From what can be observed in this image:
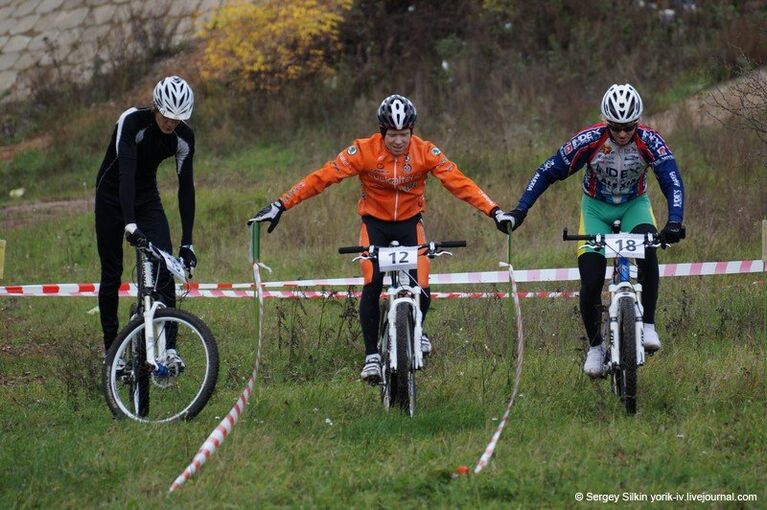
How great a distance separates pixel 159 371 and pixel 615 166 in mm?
3308

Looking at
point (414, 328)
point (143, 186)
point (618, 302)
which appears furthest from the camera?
point (143, 186)

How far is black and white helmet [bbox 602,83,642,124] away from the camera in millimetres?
7766

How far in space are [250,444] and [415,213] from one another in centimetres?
230

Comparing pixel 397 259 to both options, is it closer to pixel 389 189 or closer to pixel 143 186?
pixel 389 189

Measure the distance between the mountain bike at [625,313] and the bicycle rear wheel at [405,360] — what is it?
1116mm

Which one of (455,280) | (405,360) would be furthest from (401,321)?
(455,280)

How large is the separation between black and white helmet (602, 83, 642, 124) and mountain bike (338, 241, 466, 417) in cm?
131

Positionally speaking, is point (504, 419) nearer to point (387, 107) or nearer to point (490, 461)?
point (490, 461)

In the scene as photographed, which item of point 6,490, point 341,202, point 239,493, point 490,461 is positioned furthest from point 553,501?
point 341,202

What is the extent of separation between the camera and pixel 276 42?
23.4 m

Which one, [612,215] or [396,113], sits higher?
[396,113]

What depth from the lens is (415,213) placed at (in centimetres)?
848

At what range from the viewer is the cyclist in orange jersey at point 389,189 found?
809 centimetres

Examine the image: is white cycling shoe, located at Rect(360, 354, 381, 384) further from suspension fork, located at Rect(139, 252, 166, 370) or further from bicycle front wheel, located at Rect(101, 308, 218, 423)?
suspension fork, located at Rect(139, 252, 166, 370)
